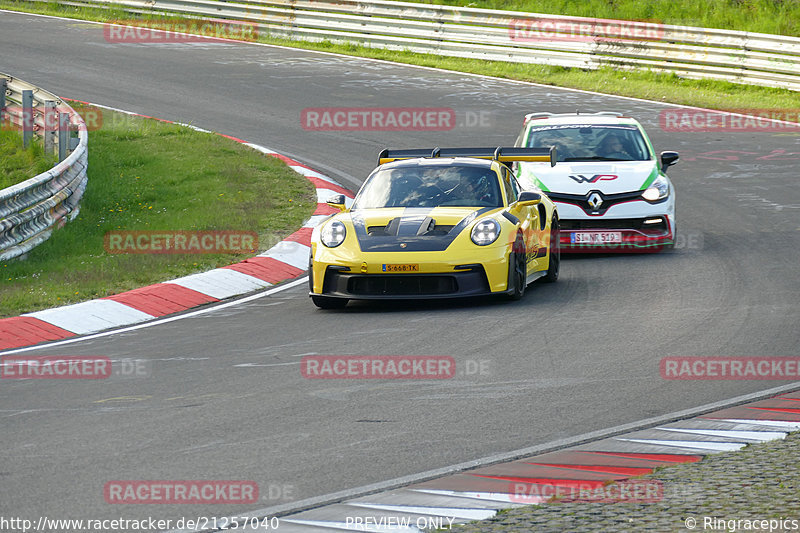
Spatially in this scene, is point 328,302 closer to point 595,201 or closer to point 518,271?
point 518,271

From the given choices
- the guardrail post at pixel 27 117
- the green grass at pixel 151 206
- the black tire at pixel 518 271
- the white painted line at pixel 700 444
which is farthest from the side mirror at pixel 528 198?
the guardrail post at pixel 27 117

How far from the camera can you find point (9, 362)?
8633mm

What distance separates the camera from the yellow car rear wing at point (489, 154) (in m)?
12.0

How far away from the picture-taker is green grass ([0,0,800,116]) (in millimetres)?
23703

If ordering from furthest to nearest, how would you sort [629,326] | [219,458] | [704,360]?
[629,326]
[704,360]
[219,458]

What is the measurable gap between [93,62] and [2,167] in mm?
12032

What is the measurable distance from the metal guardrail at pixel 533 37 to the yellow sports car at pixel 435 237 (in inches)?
545

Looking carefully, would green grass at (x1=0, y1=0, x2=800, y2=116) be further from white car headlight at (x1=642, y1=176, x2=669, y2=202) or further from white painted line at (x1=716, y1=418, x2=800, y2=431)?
white painted line at (x1=716, y1=418, x2=800, y2=431)

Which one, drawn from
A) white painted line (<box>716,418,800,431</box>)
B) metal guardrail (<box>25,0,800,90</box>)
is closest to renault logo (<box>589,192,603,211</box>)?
white painted line (<box>716,418,800,431</box>)

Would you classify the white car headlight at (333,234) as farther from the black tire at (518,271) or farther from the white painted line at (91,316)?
the white painted line at (91,316)

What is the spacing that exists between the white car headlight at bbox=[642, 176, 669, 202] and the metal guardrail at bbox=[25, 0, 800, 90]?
Answer: 1165cm

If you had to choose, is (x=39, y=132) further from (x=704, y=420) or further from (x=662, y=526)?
(x=662, y=526)

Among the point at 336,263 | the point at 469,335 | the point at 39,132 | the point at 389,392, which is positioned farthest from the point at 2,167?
the point at 389,392

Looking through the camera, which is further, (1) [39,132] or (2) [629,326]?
(1) [39,132]
